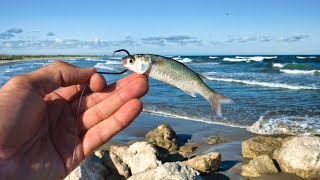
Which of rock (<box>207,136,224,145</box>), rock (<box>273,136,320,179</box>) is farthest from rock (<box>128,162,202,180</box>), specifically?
rock (<box>207,136,224,145</box>)

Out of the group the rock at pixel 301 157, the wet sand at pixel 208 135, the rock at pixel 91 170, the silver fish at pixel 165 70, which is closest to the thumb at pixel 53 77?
the silver fish at pixel 165 70

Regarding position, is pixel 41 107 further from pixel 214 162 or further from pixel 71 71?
pixel 214 162

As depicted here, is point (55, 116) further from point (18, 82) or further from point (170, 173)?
point (170, 173)

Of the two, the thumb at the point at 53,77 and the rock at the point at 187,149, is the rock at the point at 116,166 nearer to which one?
the rock at the point at 187,149

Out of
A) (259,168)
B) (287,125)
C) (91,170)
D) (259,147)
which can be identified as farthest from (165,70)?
(287,125)

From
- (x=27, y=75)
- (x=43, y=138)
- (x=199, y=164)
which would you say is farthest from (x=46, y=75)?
(x=199, y=164)

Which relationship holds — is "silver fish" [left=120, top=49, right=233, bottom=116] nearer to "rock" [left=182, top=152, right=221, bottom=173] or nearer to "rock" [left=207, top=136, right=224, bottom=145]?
"rock" [left=182, top=152, right=221, bottom=173]

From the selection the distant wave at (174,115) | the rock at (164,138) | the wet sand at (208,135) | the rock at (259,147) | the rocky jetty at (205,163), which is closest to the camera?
the rocky jetty at (205,163)
